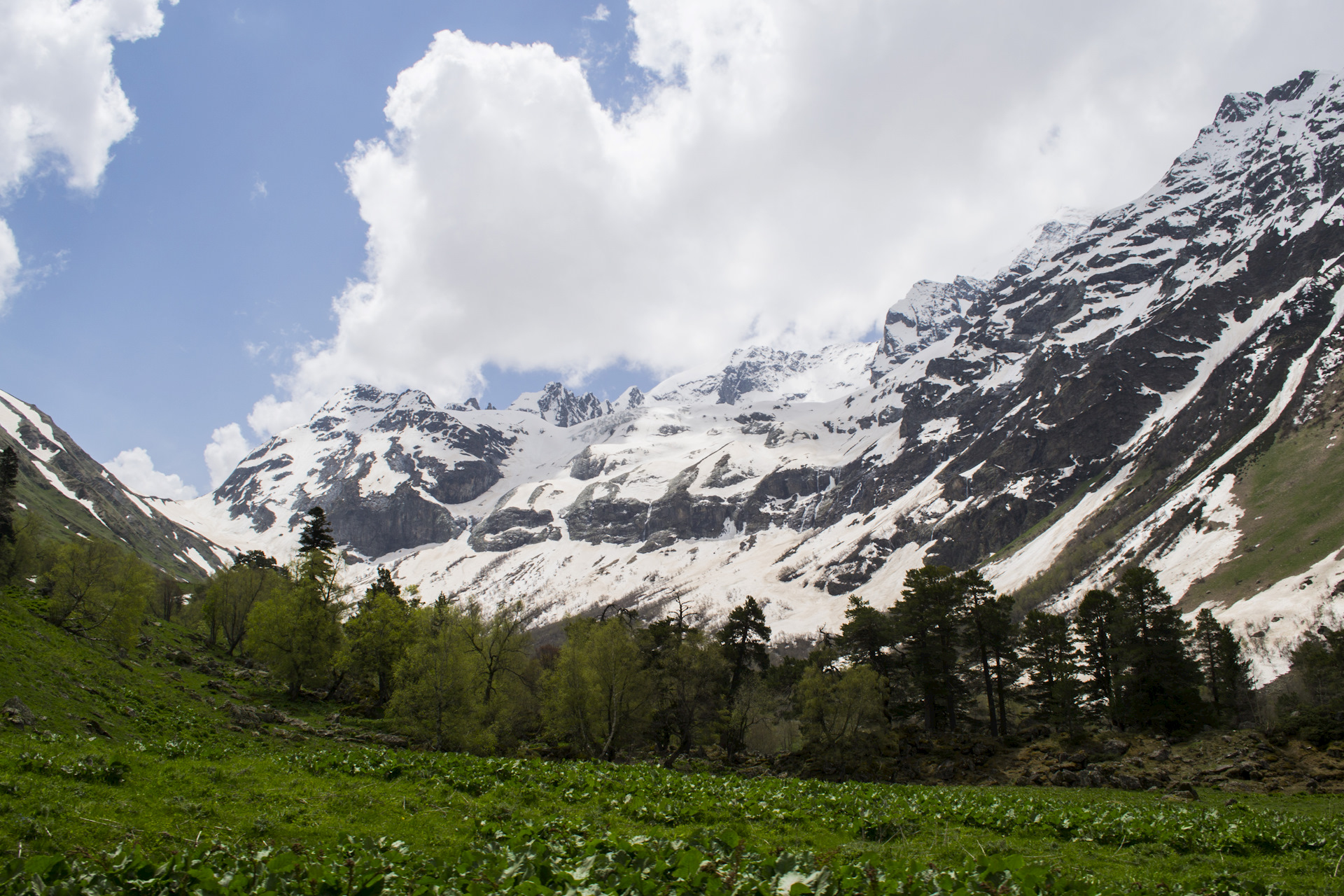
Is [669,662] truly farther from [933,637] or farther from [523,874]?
[523,874]

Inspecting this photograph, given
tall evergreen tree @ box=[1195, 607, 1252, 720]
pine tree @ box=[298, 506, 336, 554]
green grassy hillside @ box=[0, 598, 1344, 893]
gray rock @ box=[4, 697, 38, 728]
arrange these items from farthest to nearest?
tall evergreen tree @ box=[1195, 607, 1252, 720], pine tree @ box=[298, 506, 336, 554], gray rock @ box=[4, 697, 38, 728], green grassy hillside @ box=[0, 598, 1344, 893]

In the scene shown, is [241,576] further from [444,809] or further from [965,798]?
[965,798]

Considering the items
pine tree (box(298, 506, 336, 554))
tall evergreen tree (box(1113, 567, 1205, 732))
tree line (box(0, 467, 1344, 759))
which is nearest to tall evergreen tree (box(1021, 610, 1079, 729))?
tree line (box(0, 467, 1344, 759))

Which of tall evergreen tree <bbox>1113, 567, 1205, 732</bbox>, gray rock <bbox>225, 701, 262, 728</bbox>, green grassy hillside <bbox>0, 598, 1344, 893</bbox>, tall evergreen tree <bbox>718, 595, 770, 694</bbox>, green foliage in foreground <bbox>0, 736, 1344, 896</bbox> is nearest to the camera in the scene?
green foliage in foreground <bbox>0, 736, 1344, 896</bbox>

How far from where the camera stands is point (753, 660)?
6141cm

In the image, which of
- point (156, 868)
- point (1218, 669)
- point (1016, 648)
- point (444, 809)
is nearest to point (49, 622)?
point (444, 809)

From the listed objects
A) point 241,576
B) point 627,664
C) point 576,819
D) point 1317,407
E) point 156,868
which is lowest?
point 576,819

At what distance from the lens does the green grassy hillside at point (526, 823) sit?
8.28 meters

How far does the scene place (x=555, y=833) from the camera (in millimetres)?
12664

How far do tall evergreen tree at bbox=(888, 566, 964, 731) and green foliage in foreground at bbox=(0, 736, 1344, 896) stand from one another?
109 ft

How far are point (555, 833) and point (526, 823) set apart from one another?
28.6 inches

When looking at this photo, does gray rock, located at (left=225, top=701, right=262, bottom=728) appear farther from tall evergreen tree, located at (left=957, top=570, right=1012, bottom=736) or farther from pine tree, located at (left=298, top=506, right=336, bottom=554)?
tall evergreen tree, located at (left=957, top=570, right=1012, bottom=736)

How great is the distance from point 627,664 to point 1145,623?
46001mm

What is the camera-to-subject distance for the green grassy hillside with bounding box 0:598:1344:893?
8.28 m
